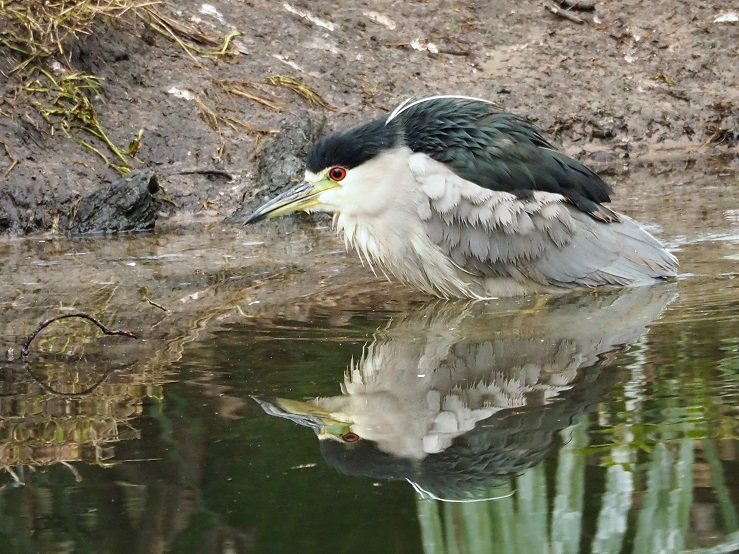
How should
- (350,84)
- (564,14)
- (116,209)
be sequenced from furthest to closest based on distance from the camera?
(564,14)
(350,84)
(116,209)

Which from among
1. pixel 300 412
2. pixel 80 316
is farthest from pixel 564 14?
pixel 300 412

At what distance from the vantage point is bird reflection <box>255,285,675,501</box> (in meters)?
3.43

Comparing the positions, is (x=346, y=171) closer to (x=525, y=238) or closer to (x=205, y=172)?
(x=525, y=238)

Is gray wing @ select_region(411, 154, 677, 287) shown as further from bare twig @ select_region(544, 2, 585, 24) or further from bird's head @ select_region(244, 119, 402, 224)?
bare twig @ select_region(544, 2, 585, 24)

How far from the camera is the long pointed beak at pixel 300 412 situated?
3.88 m

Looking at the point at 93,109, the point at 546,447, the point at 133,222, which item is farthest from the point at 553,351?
the point at 93,109

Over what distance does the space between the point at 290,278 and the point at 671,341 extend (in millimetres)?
2646

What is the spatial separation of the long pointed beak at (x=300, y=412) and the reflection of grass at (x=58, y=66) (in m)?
5.39

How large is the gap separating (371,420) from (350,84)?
7.31m

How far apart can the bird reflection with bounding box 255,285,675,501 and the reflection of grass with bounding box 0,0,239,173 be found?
14.5ft

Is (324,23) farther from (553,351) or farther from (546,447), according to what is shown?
(546,447)

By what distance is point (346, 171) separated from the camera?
21.3 ft

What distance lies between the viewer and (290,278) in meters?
6.73

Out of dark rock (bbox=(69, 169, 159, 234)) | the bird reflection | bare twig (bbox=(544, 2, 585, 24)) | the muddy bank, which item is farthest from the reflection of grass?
bare twig (bbox=(544, 2, 585, 24))
